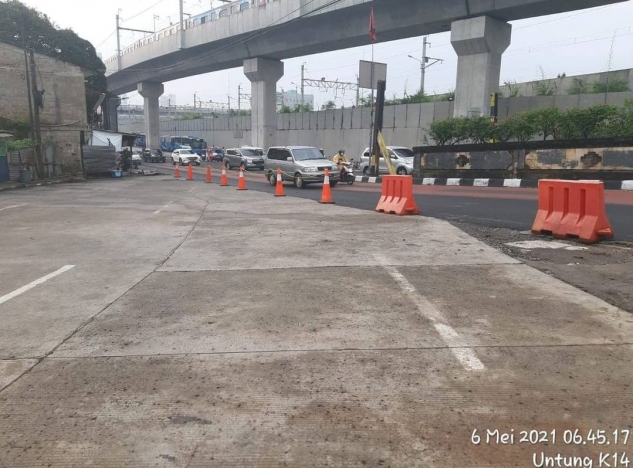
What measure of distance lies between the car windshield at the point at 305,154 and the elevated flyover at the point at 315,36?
1073 centimetres

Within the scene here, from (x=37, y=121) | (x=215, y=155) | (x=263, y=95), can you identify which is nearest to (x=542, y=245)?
(x=37, y=121)

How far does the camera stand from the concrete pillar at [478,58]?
89.8 ft

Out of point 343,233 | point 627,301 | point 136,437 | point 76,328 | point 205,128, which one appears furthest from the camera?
point 205,128

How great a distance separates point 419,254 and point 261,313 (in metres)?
3.44

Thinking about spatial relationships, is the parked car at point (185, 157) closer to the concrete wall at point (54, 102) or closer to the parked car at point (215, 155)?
the parked car at point (215, 155)

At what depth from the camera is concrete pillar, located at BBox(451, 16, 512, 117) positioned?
2738 cm

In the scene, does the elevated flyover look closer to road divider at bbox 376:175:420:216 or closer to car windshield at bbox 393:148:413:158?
car windshield at bbox 393:148:413:158

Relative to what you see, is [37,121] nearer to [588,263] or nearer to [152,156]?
[588,263]

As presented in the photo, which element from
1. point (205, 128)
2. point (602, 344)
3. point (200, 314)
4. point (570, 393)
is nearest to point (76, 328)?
point (200, 314)

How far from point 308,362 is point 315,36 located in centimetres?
3621

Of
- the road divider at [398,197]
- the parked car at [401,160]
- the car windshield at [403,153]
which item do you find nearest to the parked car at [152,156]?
the parked car at [401,160]

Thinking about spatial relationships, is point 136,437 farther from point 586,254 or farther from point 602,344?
point 586,254

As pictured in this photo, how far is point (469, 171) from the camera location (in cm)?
2191

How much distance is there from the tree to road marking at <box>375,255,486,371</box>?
43.0 metres
